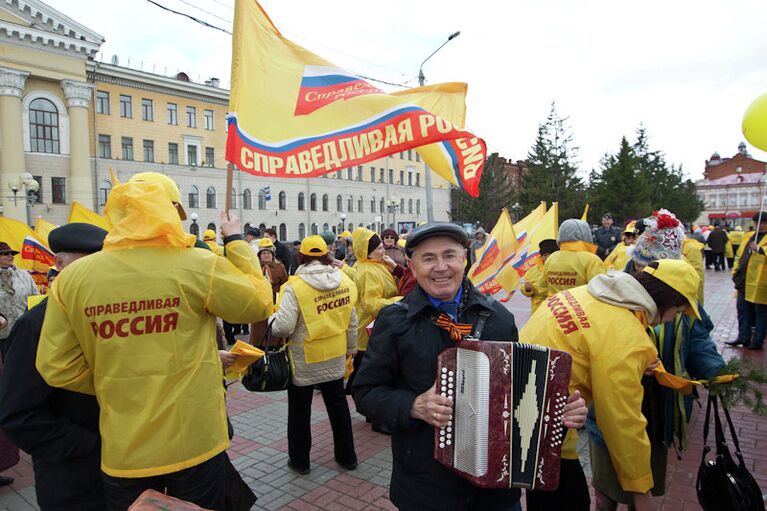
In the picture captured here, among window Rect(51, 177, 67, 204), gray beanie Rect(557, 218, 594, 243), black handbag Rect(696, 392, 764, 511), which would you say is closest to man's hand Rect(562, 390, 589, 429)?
black handbag Rect(696, 392, 764, 511)

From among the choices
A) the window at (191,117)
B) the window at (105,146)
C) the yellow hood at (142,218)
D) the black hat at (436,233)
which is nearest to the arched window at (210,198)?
the window at (191,117)

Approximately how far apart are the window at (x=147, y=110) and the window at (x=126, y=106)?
1001 mm

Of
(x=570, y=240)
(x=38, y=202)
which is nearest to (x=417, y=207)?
(x=38, y=202)

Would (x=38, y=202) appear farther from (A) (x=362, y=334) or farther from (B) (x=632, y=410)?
(B) (x=632, y=410)

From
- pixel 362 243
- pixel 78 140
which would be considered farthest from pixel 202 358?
pixel 78 140

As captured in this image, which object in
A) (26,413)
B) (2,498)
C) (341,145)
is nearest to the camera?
(26,413)

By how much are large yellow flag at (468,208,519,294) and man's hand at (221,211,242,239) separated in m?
5.28

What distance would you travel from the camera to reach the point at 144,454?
7.52ft

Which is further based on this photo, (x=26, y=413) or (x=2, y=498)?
(x=2, y=498)

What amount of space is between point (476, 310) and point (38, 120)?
48.5 m

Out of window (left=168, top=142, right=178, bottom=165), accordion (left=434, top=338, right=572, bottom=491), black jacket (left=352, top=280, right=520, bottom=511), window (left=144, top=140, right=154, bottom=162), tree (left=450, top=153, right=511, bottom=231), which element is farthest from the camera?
tree (left=450, top=153, right=511, bottom=231)

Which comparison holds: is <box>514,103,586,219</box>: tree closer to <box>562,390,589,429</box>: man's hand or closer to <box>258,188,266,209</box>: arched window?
<box>258,188,266,209</box>: arched window

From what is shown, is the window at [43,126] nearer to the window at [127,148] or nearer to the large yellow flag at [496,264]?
the window at [127,148]

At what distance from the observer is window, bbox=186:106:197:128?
50.1 m
